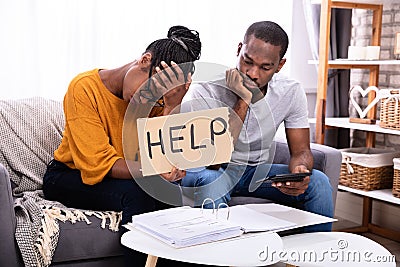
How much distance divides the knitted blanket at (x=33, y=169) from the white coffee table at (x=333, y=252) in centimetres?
69

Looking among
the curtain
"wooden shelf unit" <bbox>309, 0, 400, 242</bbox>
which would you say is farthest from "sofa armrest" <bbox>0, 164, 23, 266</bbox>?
the curtain

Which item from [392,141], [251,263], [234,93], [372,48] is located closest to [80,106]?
[234,93]

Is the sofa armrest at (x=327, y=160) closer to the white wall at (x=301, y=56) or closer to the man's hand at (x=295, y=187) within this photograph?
the man's hand at (x=295, y=187)

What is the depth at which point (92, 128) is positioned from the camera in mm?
2125

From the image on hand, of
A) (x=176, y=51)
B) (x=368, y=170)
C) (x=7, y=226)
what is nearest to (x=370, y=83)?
(x=368, y=170)

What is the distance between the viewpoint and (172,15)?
3240 millimetres

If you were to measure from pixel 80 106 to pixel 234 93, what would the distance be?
595 mm

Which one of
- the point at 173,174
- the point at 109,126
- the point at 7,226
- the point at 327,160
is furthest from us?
the point at 327,160

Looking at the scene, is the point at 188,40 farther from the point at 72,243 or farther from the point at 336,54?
the point at 336,54

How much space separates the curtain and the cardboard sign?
187cm

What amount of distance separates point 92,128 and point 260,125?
71cm

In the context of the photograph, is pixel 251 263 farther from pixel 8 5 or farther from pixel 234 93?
pixel 8 5

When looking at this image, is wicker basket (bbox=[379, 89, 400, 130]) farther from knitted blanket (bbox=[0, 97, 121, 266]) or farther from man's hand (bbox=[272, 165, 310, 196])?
knitted blanket (bbox=[0, 97, 121, 266])

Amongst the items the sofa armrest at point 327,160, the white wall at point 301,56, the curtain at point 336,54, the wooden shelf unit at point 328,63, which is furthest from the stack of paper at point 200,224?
the white wall at point 301,56
